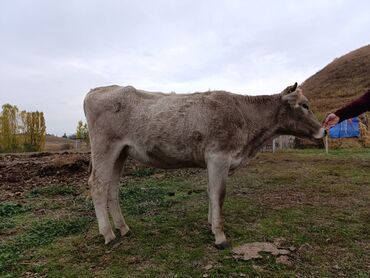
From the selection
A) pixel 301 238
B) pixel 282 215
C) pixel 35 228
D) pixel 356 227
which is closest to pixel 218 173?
pixel 301 238

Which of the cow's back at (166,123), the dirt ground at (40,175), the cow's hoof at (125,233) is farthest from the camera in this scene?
the dirt ground at (40,175)

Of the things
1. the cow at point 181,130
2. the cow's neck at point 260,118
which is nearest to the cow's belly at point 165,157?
the cow at point 181,130

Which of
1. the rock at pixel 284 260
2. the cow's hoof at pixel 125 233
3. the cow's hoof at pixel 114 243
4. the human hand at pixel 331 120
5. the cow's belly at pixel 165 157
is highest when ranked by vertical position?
the human hand at pixel 331 120

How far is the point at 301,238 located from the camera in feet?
18.6

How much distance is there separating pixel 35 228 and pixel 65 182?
466cm

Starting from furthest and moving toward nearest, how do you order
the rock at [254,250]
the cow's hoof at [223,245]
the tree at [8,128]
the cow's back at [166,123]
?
the tree at [8,128], the cow's back at [166,123], the cow's hoof at [223,245], the rock at [254,250]

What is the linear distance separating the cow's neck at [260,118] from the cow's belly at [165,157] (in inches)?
38.5

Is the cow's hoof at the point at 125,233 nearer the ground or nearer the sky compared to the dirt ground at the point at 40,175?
nearer the ground

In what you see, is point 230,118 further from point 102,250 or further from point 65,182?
point 65,182

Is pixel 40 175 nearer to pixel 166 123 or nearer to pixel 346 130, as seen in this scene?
pixel 166 123

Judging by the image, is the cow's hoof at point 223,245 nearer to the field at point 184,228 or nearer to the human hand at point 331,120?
the field at point 184,228

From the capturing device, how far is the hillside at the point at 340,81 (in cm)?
5575

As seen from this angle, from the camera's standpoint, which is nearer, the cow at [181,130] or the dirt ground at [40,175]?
the cow at [181,130]

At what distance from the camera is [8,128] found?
39.2 m
